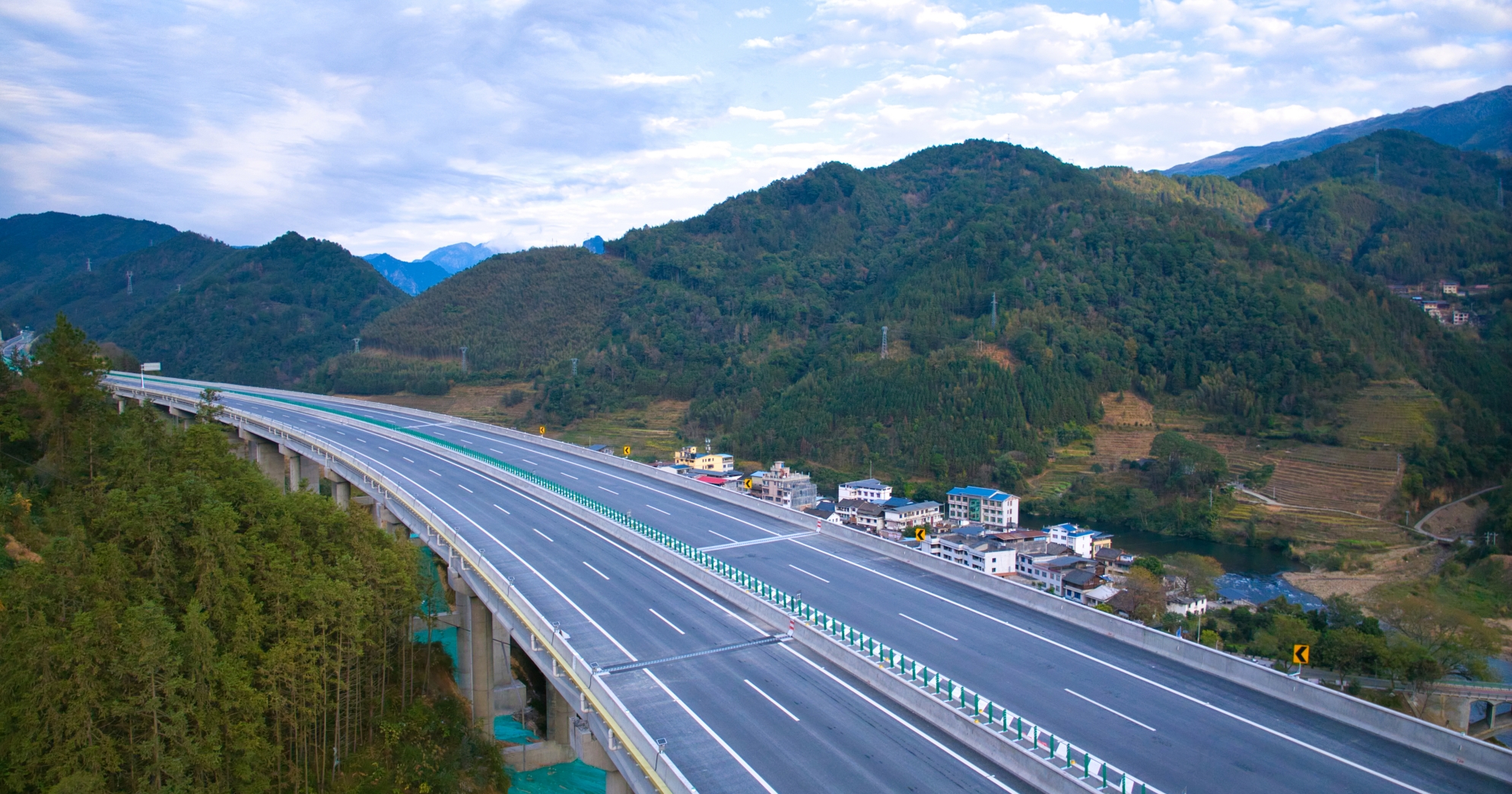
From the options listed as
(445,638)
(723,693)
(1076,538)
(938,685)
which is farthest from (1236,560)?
(723,693)

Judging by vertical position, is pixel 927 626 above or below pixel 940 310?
below

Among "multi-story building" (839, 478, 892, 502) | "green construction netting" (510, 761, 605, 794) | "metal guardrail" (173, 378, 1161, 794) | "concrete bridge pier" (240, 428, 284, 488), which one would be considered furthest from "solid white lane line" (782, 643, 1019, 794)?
"concrete bridge pier" (240, 428, 284, 488)

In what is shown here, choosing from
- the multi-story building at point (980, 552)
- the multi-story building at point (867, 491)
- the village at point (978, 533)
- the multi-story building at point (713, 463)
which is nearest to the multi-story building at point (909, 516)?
the village at point (978, 533)

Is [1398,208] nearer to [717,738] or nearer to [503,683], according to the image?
[503,683]

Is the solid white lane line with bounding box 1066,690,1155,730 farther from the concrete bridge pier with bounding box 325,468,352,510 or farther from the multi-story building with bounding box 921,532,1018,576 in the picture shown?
the concrete bridge pier with bounding box 325,468,352,510

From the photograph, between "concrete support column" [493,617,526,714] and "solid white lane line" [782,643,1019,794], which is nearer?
"solid white lane line" [782,643,1019,794]

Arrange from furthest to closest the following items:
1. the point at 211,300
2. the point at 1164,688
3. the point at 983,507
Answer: the point at 211,300 → the point at 983,507 → the point at 1164,688

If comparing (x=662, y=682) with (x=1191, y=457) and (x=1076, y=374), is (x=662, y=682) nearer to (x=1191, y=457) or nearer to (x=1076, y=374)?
(x=1191, y=457)
